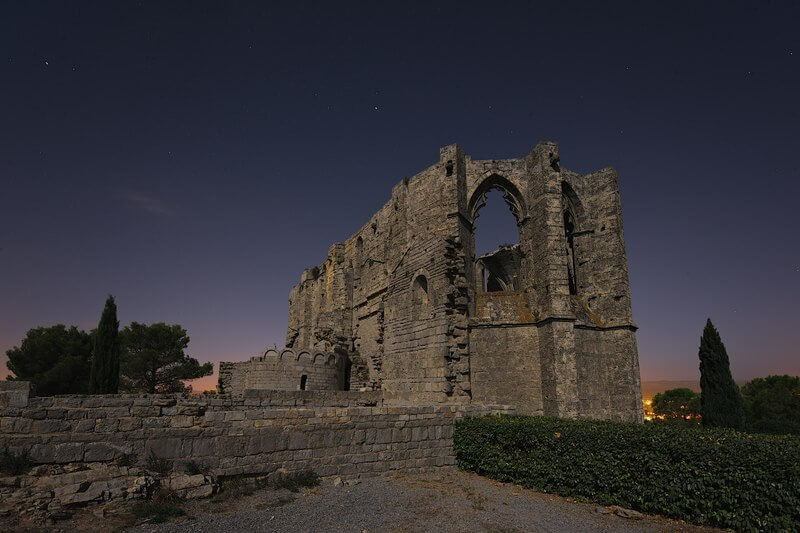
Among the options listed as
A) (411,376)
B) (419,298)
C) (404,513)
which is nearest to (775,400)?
(419,298)

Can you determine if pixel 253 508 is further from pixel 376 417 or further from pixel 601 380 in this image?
pixel 601 380

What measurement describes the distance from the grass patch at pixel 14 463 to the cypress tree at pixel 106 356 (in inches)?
867

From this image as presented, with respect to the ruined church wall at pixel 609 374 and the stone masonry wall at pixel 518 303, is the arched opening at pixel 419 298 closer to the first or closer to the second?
the stone masonry wall at pixel 518 303

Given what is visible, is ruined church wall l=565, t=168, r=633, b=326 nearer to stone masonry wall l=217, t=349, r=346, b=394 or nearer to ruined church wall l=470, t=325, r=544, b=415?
ruined church wall l=470, t=325, r=544, b=415

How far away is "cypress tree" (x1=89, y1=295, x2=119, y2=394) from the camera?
929 inches

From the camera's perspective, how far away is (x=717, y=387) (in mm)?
16641

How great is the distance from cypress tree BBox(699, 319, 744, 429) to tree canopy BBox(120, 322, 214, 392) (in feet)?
112

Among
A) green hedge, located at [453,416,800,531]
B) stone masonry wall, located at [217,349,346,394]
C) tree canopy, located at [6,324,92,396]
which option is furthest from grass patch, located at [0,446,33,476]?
tree canopy, located at [6,324,92,396]

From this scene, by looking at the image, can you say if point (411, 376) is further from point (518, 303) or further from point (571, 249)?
point (571, 249)

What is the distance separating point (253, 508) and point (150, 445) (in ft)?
6.04

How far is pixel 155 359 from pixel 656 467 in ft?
117

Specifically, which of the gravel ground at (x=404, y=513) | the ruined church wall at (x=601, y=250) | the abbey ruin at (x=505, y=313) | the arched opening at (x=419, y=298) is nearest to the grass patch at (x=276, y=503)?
the gravel ground at (x=404, y=513)

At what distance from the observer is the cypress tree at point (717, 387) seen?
16.0 metres

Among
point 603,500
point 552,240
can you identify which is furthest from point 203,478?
point 552,240
